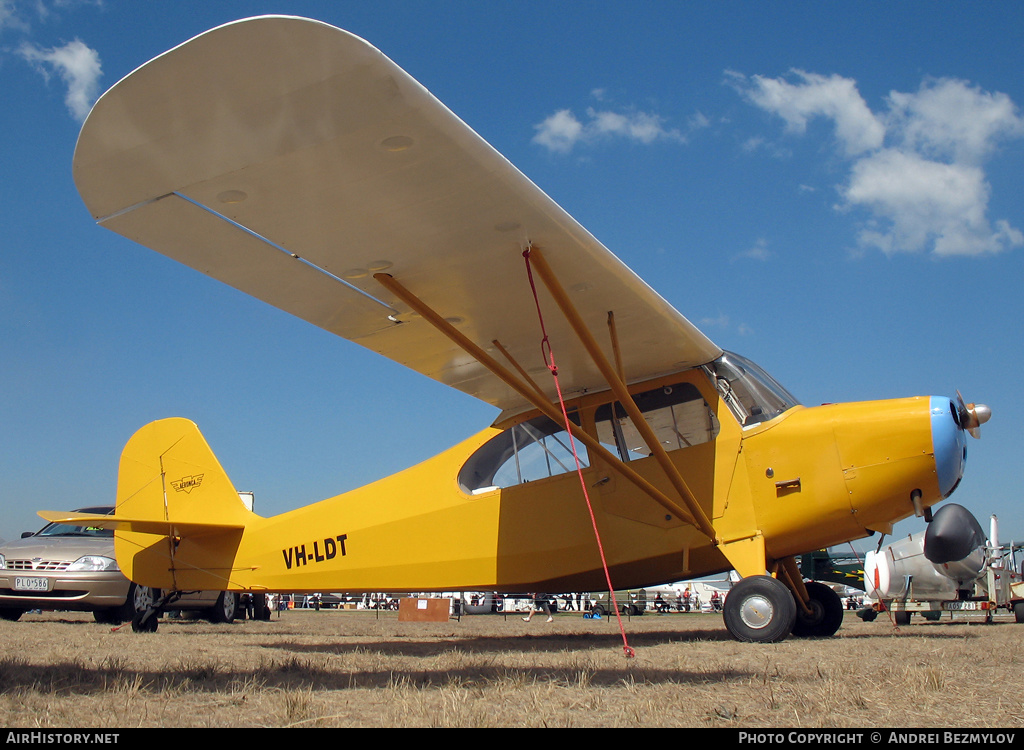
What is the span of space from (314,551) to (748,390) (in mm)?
5172

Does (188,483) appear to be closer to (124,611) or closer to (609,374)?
(124,611)

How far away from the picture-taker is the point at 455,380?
8344 millimetres

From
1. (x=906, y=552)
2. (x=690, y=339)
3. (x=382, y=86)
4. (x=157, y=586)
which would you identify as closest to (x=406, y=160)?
(x=382, y=86)

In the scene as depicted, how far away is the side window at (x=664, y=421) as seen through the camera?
24.7ft

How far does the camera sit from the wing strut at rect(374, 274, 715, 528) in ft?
18.9

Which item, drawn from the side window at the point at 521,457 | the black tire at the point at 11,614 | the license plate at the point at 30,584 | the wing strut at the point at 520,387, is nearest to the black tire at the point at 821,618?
the wing strut at the point at 520,387

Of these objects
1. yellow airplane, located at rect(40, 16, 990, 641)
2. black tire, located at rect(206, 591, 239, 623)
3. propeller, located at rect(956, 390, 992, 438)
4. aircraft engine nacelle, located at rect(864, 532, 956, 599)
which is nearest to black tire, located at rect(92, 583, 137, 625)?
yellow airplane, located at rect(40, 16, 990, 641)

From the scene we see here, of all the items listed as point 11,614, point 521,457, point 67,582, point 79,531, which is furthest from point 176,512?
point 521,457

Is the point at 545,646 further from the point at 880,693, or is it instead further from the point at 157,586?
the point at 157,586

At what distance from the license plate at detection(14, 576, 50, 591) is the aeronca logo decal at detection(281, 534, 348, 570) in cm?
389
